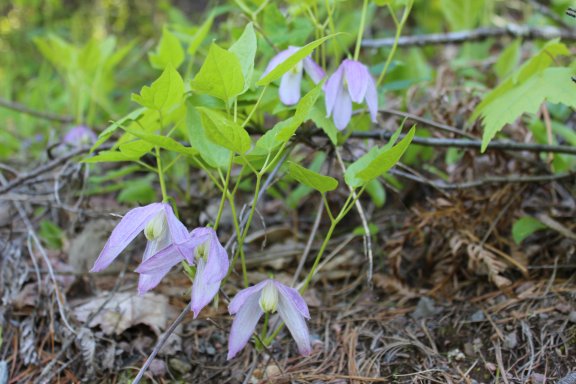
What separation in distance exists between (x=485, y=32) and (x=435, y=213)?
4.13 feet

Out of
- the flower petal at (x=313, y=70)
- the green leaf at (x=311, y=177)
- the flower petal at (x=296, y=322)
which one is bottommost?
the flower petal at (x=296, y=322)

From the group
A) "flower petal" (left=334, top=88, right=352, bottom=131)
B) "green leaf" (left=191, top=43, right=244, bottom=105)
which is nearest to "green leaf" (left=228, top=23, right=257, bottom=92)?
"green leaf" (left=191, top=43, right=244, bottom=105)

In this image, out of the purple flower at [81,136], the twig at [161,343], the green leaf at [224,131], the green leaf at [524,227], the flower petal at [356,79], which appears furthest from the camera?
the purple flower at [81,136]

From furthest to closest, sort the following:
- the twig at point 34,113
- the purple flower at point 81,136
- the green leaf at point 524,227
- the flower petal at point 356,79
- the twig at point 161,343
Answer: the twig at point 34,113 → the purple flower at point 81,136 → the green leaf at point 524,227 → the flower petal at point 356,79 → the twig at point 161,343

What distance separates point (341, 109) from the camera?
143cm

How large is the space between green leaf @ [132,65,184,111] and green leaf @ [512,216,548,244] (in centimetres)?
104

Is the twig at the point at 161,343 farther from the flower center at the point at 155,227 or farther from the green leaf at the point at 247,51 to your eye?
the green leaf at the point at 247,51

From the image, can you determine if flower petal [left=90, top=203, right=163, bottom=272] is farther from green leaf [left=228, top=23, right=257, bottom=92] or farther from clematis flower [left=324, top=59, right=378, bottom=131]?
clematis flower [left=324, top=59, right=378, bottom=131]

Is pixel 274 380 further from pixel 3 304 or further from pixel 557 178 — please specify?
pixel 557 178

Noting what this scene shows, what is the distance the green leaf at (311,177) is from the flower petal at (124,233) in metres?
0.30

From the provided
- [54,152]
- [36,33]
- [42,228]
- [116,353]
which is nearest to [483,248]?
[116,353]

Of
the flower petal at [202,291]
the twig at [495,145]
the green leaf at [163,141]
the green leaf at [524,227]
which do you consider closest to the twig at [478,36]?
the twig at [495,145]

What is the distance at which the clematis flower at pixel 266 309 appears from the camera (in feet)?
3.77

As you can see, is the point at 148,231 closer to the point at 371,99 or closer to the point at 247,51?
the point at 247,51
